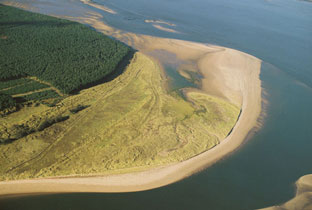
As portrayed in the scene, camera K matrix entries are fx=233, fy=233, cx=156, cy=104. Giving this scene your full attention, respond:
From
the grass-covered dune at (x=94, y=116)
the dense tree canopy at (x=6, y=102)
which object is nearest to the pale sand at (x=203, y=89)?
the grass-covered dune at (x=94, y=116)

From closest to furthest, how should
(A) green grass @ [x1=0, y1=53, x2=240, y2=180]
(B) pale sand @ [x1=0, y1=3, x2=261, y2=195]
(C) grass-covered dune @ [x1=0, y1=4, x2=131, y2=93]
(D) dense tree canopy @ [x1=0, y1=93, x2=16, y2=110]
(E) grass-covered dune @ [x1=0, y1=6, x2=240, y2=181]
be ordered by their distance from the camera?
(B) pale sand @ [x1=0, y1=3, x2=261, y2=195], (A) green grass @ [x1=0, y1=53, x2=240, y2=180], (E) grass-covered dune @ [x1=0, y1=6, x2=240, y2=181], (D) dense tree canopy @ [x1=0, y1=93, x2=16, y2=110], (C) grass-covered dune @ [x1=0, y1=4, x2=131, y2=93]

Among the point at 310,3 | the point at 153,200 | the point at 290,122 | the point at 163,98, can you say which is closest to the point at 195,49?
the point at 163,98

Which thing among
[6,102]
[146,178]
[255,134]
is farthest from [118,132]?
[255,134]

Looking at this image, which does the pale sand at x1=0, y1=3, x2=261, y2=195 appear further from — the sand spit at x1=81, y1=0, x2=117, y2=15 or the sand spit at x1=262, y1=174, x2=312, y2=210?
the sand spit at x1=262, y1=174, x2=312, y2=210

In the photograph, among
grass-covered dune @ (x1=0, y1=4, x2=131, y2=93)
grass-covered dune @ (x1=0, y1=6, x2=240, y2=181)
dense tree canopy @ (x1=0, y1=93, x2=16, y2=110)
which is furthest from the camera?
grass-covered dune @ (x1=0, y1=4, x2=131, y2=93)

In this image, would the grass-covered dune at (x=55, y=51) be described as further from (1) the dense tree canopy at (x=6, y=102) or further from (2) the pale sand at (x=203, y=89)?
(2) the pale sand at (x=203, y=89)

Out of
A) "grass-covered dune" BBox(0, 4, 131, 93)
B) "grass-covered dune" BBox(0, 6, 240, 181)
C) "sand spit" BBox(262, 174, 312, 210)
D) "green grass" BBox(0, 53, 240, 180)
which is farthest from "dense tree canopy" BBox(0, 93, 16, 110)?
"sand spit" BBox(262, 174, 312, 210)

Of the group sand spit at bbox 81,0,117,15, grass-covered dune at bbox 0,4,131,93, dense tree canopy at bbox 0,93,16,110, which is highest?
sand spit at bbox 81,0,117,15
